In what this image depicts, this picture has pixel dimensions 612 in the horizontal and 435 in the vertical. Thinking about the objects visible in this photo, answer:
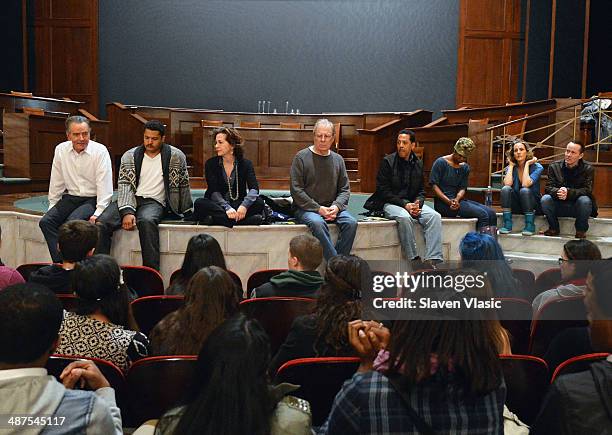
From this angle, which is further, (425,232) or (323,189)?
(425,232)

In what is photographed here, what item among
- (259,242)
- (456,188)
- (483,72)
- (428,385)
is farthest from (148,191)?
(483,72)

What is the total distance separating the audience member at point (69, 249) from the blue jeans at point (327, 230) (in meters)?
2.05

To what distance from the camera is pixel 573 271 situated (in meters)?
2.94

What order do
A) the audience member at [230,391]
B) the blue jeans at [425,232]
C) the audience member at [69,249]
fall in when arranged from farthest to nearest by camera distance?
the blue jeans at [425,232] < the audience member at [69,249] < the audience member at [230,391]

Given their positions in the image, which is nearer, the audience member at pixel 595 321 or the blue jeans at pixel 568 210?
the audience member at pixel 595 321

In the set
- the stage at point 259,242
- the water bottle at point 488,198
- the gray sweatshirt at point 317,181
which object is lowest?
the stage at point 259,242

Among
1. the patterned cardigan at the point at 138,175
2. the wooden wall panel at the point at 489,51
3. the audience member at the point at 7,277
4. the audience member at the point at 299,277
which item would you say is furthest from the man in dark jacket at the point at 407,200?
the wooden wall panel at the point at 489,51

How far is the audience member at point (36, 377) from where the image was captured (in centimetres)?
135

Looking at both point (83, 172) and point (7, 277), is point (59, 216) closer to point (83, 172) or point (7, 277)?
point (83, 172)

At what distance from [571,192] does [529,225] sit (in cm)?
46

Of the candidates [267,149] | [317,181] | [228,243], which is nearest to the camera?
[228,243]

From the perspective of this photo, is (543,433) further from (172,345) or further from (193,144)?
(193,144)

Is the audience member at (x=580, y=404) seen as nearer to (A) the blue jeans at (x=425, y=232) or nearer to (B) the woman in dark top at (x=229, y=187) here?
(B) the woman in dark top at (x=229, y=187)

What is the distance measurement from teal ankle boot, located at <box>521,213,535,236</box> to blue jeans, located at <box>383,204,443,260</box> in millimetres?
1079
